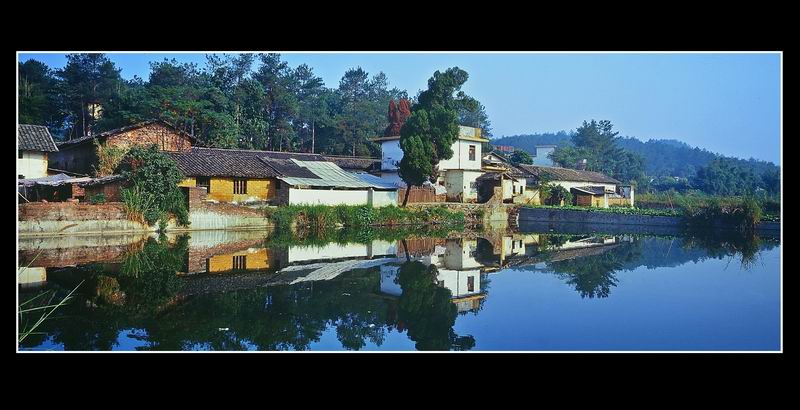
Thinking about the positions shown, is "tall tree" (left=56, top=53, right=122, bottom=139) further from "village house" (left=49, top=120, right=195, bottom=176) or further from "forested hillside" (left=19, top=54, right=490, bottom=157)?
"village house" (left=49, top=120, right=195, bottom=176)

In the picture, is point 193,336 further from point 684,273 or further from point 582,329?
point 684,273

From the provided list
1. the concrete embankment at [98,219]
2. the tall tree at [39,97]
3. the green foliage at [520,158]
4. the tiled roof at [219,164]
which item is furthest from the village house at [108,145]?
the green foliage at [520,158]

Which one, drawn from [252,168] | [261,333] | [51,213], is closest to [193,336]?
[261,333]

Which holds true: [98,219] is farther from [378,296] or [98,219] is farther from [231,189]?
[378,296]

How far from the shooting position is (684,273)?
12.6 metres

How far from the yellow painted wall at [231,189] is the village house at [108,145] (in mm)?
2885

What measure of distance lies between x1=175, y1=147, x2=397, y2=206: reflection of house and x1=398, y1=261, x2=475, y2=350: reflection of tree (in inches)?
477

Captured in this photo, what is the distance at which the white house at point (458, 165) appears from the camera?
98.4ft

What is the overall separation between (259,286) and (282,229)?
1114cm

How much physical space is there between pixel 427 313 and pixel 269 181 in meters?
16.8

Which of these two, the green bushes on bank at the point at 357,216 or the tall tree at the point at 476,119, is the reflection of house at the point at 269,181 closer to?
the green bushes on bank at the point at 357,216

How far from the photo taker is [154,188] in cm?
1883

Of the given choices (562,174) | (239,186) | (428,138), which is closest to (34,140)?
(239,186)

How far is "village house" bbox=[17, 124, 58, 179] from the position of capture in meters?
20.4
